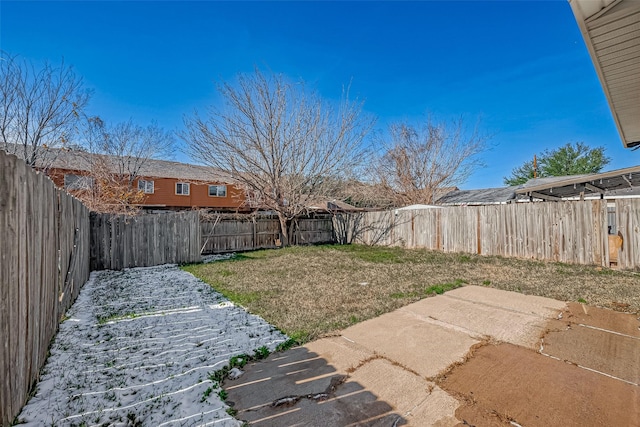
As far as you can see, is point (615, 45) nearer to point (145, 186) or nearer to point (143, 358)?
point (143, 358)

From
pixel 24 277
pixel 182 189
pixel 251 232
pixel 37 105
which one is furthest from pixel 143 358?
pixel 182 189

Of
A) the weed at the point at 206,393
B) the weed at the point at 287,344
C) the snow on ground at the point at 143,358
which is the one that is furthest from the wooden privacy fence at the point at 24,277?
the weed at the point at 287,344

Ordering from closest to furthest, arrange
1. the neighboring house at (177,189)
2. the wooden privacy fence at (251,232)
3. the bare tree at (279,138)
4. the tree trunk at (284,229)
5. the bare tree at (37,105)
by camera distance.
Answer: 1. the bare tree at (37,105)
2. the bare tree at (279,138)
3. the wooden privacy fence at (251,232)
4. the tree trunk at (284,229)
5. the neighboring house at (177,189)

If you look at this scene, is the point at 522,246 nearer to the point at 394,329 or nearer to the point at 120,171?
the point at 394,329

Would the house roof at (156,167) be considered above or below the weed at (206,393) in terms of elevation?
above

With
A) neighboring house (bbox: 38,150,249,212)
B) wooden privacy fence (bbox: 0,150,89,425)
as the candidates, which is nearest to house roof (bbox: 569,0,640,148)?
wooden privacy fence (bbox: 0,150,89,425)

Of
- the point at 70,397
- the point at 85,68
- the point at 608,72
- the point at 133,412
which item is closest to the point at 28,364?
the point at 70,397

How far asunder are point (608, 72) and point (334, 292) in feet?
13.4

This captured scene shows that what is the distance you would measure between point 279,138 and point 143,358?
9.06 metres

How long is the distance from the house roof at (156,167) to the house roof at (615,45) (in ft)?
34.3

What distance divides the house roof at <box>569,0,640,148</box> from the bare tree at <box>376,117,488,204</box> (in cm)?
1470

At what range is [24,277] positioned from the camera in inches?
75.7

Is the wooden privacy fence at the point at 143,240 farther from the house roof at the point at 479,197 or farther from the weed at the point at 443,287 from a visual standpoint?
the house roof at the point at 479,197

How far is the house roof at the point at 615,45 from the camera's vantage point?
1.71 m
